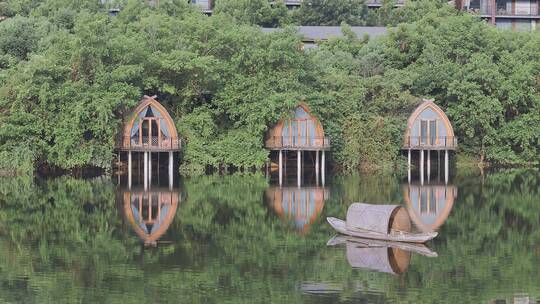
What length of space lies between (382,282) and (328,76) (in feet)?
99.1

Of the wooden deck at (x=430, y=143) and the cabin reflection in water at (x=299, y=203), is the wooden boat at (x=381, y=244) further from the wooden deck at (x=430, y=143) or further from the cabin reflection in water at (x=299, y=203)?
the wooden deck at (x=430, y=143)

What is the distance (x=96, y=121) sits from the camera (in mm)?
45125

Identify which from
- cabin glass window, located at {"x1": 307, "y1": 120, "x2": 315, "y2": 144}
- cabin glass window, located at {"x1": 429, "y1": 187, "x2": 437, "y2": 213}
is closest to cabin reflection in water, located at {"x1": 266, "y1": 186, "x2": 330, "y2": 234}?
cabin glass window, located at {"x1": 429, "y1": 187, "x2": 437, "y2": 213}

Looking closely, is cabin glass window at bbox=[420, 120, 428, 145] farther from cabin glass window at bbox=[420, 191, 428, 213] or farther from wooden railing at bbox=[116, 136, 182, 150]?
wooden railing at bbox=[116, 136, 182, 150]

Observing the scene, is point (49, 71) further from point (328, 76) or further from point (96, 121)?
point (328, 76)

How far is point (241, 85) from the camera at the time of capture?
48.0 meters

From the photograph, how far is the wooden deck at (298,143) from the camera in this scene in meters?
48.0

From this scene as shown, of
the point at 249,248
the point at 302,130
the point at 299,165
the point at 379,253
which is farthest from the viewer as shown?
the point at 302,130

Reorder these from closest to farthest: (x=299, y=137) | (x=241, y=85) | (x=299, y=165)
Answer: (x=299, y=165), (x=241, y=85), (x=299, y=137)

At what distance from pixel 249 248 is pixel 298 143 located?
22.0 metres

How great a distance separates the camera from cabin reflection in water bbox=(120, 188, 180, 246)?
29.0 metres

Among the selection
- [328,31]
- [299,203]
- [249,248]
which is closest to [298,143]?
[299,203]

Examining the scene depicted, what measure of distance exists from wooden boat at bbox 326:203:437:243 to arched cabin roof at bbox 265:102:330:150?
19.6 m

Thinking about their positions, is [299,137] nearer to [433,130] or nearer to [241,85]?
[241,85]
